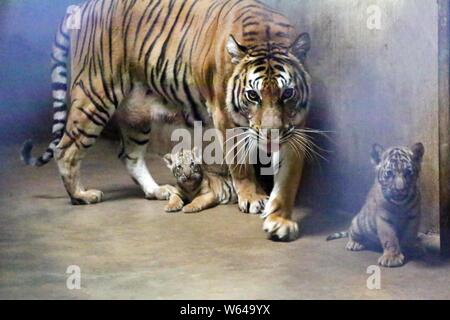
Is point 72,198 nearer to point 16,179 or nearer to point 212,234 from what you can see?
point 16,179

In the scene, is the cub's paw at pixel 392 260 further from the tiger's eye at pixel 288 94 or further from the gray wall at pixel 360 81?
the tiger's eye at pixel 288 94

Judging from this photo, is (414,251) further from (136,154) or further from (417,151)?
(136,154)

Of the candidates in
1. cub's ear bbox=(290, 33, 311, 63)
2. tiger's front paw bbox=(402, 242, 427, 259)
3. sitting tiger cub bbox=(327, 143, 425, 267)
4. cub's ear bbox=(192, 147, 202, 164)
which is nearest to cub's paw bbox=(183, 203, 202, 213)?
cub's ear bbox=(192, 147, 202, 164)

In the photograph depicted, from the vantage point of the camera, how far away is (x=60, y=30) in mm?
5613

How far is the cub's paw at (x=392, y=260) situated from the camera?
399cm

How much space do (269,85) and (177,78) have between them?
30.6 inches

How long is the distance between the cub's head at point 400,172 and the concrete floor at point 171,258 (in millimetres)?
306

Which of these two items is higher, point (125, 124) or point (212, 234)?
point (125, 124)

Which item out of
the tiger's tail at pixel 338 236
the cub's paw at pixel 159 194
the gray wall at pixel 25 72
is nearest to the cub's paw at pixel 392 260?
the tiger's tail at pixel 338 236

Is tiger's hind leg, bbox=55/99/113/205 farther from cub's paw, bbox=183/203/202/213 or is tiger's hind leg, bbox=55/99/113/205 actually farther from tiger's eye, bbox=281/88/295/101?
tiger's eye, bbox=281/88/295/101

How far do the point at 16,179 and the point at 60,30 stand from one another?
97cm

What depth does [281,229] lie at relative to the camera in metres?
4.48
